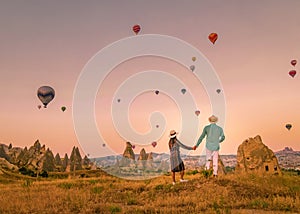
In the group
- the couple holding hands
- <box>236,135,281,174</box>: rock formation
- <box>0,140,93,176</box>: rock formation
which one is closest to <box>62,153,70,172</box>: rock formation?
<box>0,140,93,176</box>: rock formation

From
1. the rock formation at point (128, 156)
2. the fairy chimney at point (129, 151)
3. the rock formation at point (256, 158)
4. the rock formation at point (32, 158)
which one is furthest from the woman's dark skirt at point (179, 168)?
the fairy chimney at point (129, 151)

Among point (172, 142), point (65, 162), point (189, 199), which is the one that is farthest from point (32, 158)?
point (189, 199)

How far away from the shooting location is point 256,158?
35.2 metres

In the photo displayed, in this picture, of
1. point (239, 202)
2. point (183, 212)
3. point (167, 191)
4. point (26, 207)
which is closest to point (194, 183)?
point (167, 191)

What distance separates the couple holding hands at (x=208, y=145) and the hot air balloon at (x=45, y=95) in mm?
21507

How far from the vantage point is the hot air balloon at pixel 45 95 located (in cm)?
3475

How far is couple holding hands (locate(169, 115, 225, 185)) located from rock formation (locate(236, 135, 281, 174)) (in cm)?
1915

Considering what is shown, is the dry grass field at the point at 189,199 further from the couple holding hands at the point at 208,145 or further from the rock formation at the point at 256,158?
the rock formation at the point at 256,158

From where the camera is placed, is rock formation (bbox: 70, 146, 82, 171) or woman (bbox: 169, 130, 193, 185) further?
rock formation (bbox: 70, 146, 82, 171)

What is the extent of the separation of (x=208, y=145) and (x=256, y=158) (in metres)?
20.7

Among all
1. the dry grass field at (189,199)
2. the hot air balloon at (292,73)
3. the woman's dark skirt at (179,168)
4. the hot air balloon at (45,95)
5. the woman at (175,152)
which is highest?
the hot air balloon at (292,73)

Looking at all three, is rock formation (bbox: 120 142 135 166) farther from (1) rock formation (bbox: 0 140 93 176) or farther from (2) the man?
(2) the man

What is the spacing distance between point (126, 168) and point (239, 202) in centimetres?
3794

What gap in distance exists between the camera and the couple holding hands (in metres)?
16.6
